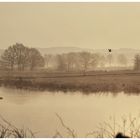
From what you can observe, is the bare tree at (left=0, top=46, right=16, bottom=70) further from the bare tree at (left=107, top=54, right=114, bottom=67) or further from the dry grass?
the bare tree at (left=107, top=54, right=114, bottom=67)

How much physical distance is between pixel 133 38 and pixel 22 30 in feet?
2.18

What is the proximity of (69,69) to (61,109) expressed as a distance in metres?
0.24

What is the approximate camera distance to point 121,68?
8.96 ft

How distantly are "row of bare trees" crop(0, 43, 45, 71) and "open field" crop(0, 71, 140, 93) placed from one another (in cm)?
4

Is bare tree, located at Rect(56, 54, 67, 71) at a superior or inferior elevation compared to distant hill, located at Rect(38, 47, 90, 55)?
inferior

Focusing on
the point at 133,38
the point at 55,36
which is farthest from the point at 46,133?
the point at 133,38

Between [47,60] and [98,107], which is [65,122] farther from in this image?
[47,60]

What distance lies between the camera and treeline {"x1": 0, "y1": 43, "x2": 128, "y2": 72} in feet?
8.99

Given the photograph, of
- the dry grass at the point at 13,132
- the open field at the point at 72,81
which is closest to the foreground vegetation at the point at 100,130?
the dry grass at the point at 13,132

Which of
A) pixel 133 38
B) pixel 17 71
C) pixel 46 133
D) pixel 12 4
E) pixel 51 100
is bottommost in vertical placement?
pixel 46 133

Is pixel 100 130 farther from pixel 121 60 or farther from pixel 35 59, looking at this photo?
pixel 35 59

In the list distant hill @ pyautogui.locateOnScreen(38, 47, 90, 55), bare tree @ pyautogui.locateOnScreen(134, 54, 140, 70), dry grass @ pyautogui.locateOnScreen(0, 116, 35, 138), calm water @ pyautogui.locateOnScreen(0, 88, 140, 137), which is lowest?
dry grass @ pyautogui.locateOnScreen(0, 116, 35, 138)

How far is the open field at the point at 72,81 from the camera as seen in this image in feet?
8.97

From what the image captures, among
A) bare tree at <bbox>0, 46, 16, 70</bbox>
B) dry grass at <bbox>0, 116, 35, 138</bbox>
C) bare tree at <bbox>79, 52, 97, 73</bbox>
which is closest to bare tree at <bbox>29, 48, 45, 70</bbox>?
bare tree at <bbox>0, 46, 16, 70</bbox>
